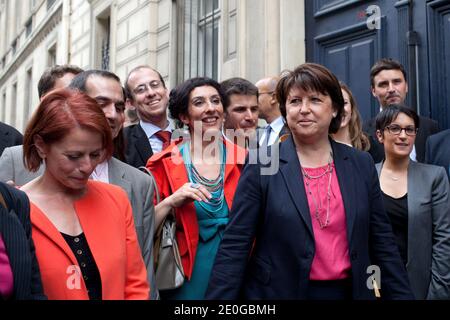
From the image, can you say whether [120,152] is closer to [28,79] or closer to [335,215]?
[335,215]

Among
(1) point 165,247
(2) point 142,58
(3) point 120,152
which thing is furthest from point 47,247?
(2) point 142,58

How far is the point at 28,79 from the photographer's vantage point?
73.5ft

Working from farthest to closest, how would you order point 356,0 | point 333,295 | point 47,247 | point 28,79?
point 28,79 < point 356,0 < point 333,295 < point 47,247

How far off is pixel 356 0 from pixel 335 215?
399 cm

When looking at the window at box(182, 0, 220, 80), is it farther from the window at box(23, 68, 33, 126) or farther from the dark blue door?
the window at box(23, 68, 33, 126)

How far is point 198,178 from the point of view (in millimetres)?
3303

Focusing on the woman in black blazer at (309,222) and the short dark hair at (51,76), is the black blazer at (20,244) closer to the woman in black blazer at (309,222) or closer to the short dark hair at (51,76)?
the woman in black blazer at (309,222)

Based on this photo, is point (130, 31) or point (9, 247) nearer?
point (9, 247)

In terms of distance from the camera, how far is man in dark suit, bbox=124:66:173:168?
4.15m

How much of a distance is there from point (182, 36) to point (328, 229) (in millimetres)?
6948

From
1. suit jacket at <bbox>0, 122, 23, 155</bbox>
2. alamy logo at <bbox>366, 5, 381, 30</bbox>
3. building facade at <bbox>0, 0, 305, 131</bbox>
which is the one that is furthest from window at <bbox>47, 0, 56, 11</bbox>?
suit jacket at <bbox>0, 122, 23, 155</bbox>

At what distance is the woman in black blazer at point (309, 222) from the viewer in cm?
269

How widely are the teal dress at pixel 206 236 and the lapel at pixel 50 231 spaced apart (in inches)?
38.3

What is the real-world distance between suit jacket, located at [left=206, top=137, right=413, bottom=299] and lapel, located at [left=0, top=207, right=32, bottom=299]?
1.02m
